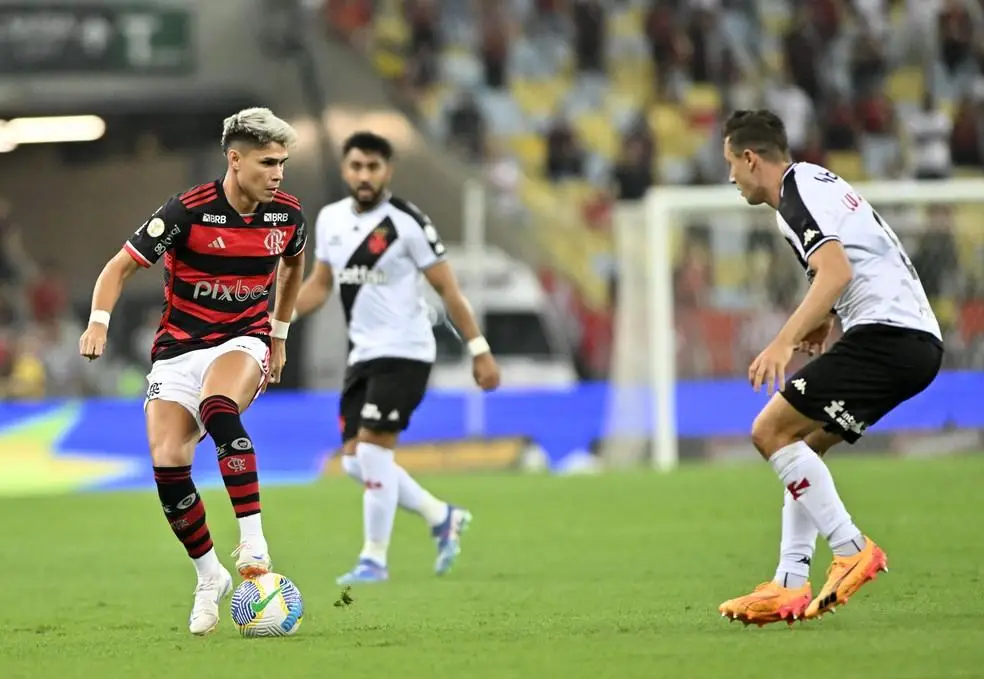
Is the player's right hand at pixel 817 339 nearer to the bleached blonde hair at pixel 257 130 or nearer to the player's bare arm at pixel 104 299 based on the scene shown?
the bleached blonde hair at pixel 257 130

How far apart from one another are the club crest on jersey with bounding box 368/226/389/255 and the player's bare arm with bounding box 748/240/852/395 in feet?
12.7

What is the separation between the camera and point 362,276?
10.3 meters

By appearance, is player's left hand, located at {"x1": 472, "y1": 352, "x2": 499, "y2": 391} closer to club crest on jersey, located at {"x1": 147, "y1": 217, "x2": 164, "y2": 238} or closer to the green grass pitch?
the green grass pitch

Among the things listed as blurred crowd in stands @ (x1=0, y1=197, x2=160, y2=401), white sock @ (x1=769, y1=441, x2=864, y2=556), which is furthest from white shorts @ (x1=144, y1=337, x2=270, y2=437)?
blurred crowd in stands @ (x1=0, y1=197, x2=160, y2=401)

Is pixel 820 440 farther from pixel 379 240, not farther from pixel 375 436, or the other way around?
pixel 379 240

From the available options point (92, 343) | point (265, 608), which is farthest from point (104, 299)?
point (265, 608)

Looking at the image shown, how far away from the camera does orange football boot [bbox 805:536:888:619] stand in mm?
6859

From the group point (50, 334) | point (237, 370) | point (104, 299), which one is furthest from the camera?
point (50, 334)

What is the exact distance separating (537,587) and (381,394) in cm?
166

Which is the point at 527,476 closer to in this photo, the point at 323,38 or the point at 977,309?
the point at 977,309

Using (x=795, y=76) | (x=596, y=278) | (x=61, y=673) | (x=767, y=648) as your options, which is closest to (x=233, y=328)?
(x=61, y=673)

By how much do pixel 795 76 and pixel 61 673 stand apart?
72.5 ft

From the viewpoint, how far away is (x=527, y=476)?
17.3 metres

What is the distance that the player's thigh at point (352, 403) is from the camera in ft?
33.9
